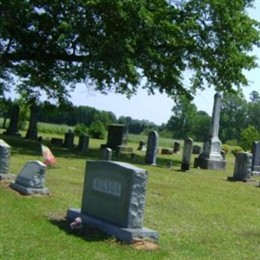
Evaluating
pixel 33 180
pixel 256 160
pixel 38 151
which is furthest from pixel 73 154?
pixel 33 180

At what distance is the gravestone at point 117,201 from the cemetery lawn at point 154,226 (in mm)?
206

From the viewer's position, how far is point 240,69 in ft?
87.7

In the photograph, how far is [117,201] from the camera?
8359 mm

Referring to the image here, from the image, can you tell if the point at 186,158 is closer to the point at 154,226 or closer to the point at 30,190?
the point at 30,190

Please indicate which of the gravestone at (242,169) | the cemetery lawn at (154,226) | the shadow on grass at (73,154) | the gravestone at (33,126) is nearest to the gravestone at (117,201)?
the cemetery lawn at (154,226)

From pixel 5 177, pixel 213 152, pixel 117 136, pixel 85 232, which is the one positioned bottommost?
pixel 85 232

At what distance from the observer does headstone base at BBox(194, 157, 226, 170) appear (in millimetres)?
25094

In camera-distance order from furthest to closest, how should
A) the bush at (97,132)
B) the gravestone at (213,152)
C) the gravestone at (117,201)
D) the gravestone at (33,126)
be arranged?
the bush at (97,132) < the gravestone at (33,126) < the gravestone at (213,152) < the gravestone at (117,201)

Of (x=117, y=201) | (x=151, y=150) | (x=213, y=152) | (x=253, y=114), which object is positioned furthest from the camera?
(x=253, y=114)

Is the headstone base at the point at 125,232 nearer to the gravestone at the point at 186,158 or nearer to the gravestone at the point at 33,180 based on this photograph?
the gravestone at the point at 33,180

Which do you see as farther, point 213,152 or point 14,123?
point 14,123

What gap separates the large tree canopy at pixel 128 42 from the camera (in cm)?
2328

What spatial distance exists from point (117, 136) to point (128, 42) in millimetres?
7611

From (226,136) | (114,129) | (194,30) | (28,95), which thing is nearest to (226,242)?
(194,30)
